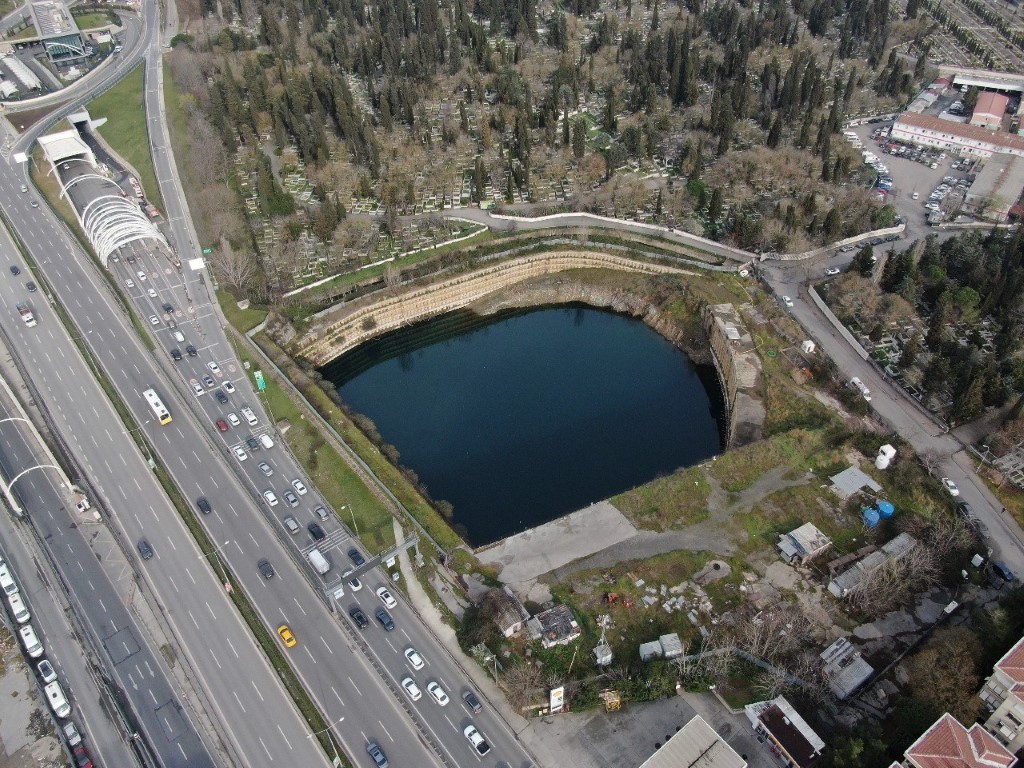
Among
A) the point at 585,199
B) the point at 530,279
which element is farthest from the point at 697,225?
the point at 530,279

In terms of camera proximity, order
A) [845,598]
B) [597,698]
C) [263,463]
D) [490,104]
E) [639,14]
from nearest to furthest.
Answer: [597,698]
[845,598]
[263,463]
[490,104]
[639,14]

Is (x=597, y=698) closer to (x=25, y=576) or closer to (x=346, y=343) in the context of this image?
(x=25, y=576)

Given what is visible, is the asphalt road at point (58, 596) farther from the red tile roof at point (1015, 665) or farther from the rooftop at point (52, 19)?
A: the rooftop at point (52, 19)

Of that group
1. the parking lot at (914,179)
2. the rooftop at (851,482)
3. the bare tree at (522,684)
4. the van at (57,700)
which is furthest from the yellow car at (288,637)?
the parking lot at (914,179)

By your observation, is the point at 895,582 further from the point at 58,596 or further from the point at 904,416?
the point at 58,596

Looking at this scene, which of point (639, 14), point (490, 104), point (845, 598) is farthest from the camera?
point (639, 14)

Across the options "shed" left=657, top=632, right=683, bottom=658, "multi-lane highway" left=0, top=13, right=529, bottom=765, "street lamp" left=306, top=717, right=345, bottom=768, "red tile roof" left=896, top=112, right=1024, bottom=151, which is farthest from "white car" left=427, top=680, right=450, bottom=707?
"red tile roof" left=896, top=112, right=1024, bottom=151
